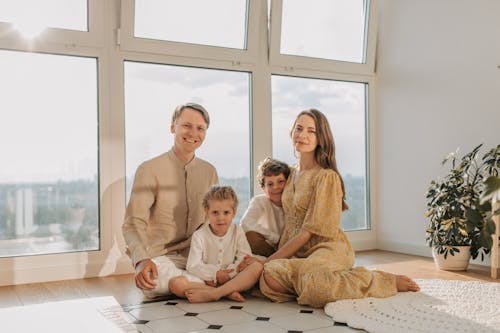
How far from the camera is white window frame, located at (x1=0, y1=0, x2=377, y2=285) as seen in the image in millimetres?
3719

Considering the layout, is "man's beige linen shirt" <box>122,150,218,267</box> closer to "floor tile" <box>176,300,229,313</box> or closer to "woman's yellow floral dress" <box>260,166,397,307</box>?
"floor tile" <box>176,300,229,313</box>

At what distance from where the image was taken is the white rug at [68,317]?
2488 mm

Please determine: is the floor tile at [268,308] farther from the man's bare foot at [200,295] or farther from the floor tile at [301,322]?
the man's bare foot at [200,295]

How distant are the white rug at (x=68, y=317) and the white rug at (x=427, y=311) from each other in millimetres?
1068

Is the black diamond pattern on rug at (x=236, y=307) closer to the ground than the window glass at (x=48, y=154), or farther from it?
closer to the ground

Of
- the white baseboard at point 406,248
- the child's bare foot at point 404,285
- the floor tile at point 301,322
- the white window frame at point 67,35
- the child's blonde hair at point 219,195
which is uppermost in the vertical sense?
the white window frame at point 67,35

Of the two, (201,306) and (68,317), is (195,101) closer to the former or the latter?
(201,306)

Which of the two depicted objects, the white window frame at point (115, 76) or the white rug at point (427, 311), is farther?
the white window frame at point (115, 76)

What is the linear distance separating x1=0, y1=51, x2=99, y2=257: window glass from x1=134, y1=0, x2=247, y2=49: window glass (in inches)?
20.7

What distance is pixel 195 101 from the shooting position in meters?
4.34

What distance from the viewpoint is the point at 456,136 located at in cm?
436

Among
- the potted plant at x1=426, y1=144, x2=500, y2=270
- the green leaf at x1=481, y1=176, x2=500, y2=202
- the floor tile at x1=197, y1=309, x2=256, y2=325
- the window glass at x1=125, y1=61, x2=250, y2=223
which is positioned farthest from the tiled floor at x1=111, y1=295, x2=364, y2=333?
the potted plant at x1=426, y1=144, x2=500, y2=270

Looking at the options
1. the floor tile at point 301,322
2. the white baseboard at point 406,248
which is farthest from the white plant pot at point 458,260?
the floor tile at point 301,322

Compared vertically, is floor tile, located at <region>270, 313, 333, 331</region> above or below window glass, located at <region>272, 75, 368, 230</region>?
below
